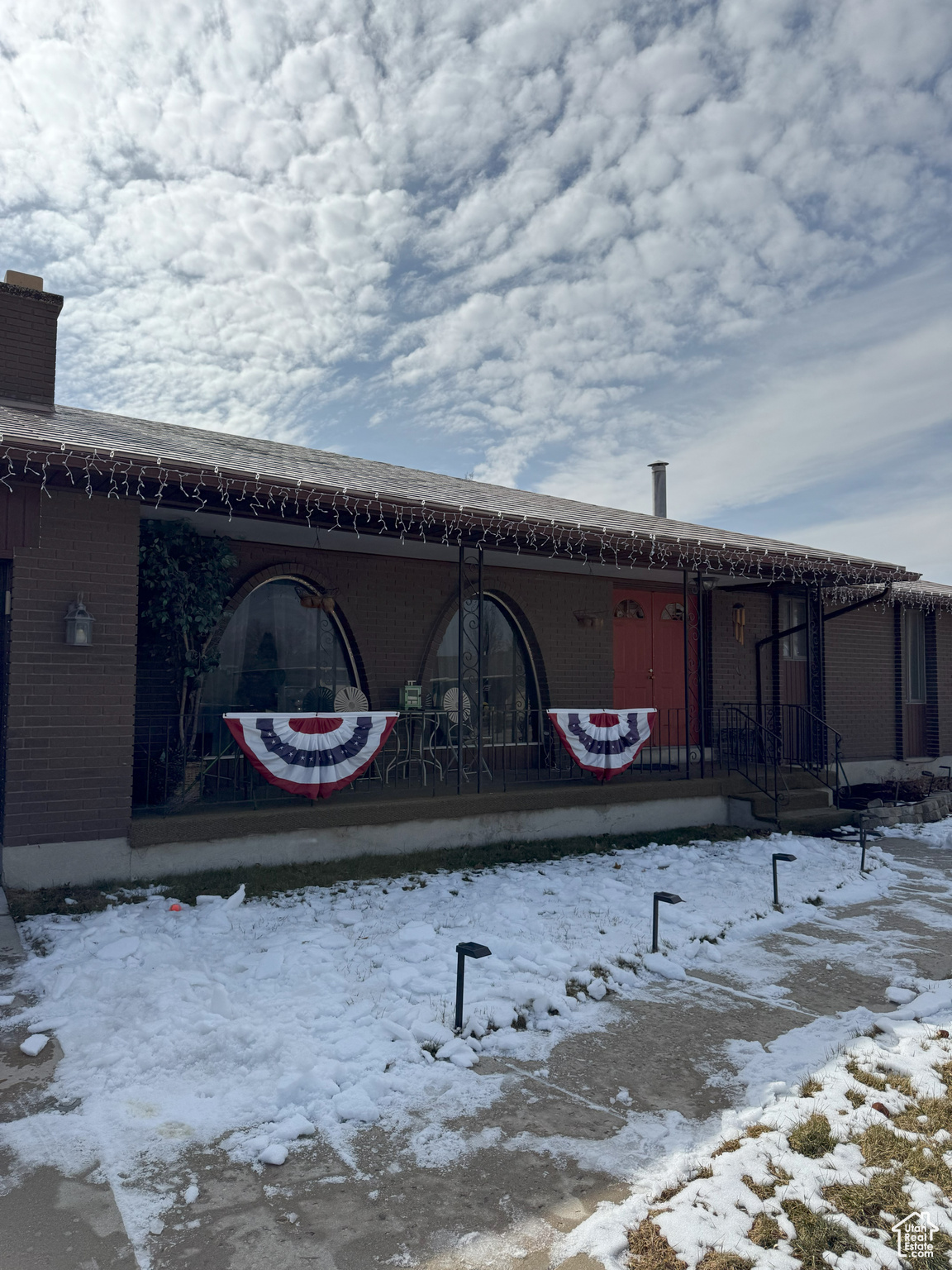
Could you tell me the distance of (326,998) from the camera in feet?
14.5

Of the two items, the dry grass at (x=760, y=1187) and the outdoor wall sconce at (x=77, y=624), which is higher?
the outdoor wall sconce at (x=77, y=624)

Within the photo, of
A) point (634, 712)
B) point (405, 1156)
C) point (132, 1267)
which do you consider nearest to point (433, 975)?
point (405, 1156)

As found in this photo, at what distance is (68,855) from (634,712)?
5.76 meters

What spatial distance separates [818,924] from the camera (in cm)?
628

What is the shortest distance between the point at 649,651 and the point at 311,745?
6.30m

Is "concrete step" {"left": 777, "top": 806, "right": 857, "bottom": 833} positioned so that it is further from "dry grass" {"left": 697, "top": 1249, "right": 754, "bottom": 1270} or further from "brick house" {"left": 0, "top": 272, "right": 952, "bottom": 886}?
"dry grass" {"left": 697, "top": 1249, "right": 754, "bottom": 1270}

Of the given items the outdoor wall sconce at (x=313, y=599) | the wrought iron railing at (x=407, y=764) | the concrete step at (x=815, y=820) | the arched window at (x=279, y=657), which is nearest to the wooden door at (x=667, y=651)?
the wrought iron railing at (x=407, y=764)

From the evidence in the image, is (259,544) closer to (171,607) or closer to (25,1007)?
(171,607)

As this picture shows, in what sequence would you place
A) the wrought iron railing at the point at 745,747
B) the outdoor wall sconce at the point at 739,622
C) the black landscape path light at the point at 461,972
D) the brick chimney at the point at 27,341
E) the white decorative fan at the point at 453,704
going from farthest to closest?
the outdoor wall sconce at the point at 739,622 → the wrought iron railing at the point at 745,747 → the white decorative fan at the point at 453,704 → the brick chimney at the point at 27,341 → the black landscape path light at the point at 461,972

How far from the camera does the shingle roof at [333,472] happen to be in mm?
6012

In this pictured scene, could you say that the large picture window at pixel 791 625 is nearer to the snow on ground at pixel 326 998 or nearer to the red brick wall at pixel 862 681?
the red brick wall at pixel 862 681

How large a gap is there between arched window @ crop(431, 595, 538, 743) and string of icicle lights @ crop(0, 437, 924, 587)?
1.40 meters

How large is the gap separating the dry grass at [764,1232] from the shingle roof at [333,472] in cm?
525

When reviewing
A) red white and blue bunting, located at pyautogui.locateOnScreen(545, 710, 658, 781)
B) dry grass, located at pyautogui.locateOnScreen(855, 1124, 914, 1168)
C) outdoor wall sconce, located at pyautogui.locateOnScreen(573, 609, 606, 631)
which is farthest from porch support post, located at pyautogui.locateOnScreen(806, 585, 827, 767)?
dry grass, located at pyautogui.locateOnScreen(855, 1124, 914, 1168)
